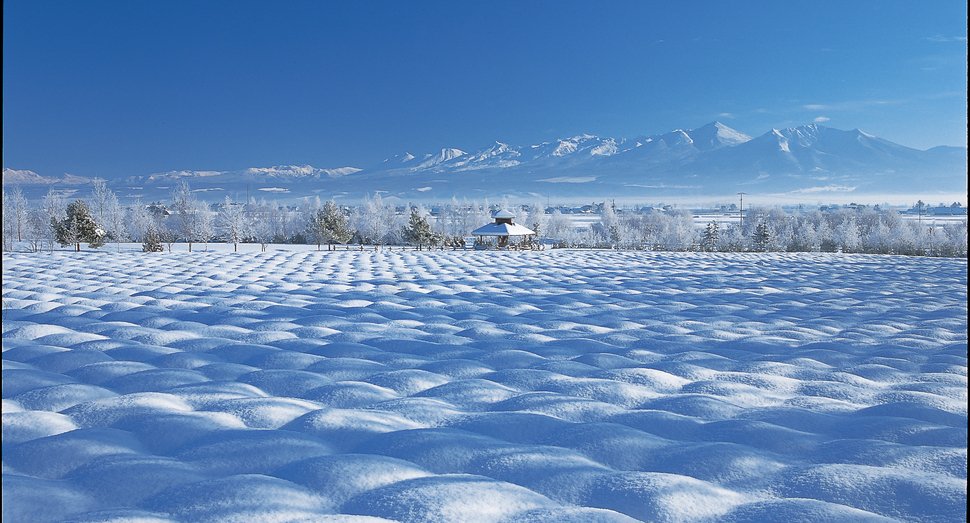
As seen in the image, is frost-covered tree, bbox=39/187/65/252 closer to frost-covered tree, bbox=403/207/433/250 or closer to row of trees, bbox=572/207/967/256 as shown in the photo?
frost-covered tree, bbox=403/207/433/250

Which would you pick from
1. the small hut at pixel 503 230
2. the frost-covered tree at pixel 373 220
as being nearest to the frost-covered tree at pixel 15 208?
the frost-covered tree at pixel 373 220

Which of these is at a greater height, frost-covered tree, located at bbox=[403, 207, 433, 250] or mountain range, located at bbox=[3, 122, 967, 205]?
mountain range, located at bbox=[3, 122, 967, 205]

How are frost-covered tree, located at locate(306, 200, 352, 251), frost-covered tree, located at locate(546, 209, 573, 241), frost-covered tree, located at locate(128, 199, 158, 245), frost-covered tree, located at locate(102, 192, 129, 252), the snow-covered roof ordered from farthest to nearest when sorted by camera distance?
frost-covered tree, located at locate(546, 209, 573, 241) < frost-covered tree, located at locate(128, 199, 158, 245) < frost-covered tree, located at locate(102, 192, 129, 252) < frost-covered tree, located at locate(306, 200, 352, 251) < the snow-covered roof

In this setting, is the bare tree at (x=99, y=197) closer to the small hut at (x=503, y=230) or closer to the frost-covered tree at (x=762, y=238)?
the small hut at (x=503, y=230)

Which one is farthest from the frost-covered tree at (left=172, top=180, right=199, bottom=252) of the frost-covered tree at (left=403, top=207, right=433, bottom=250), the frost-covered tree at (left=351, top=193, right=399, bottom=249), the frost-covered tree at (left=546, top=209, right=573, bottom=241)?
the frost-covered tree at (left=546, top=209, right=573, bottom=241)

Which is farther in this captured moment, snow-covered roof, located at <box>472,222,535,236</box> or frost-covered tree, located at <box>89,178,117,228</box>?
frost-covered tree, located at <box>89,178,117,228</box>

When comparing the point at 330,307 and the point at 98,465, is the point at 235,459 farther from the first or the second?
the point at 330,307

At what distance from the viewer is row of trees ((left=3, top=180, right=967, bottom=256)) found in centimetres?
2547

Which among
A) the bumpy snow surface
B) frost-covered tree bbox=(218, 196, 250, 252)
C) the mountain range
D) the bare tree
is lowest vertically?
the bumpy snow surface

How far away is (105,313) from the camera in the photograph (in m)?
3.58

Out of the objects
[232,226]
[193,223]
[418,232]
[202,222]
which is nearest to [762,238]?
[418,232]

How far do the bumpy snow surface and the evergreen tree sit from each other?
838 inches

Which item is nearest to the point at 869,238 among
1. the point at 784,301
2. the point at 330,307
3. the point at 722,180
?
the point at 784,301

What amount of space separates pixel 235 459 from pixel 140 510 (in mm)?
268
